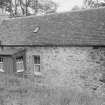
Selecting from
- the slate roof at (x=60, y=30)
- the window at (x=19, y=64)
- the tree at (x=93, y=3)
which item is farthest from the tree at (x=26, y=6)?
the window at (x=19, y=64)

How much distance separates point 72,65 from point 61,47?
167cm

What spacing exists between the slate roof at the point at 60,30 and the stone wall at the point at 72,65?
24.9 inches

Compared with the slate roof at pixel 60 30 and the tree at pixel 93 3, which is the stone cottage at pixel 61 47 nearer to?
the slate roof at pixel 60 30

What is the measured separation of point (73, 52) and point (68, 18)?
3.95 metres

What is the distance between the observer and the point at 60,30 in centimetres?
1245

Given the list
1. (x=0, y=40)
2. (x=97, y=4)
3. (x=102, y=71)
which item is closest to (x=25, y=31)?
(x=0, y=40)

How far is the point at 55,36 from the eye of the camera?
12.1m

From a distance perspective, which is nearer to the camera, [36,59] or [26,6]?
[36,59]

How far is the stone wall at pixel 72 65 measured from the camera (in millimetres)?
10148

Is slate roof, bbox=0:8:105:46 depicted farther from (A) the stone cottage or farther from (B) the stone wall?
(B) the stone wall

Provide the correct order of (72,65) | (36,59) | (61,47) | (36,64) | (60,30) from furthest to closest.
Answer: (36,59) < (36,64) < (60,30) < (61,47) < (72,65)

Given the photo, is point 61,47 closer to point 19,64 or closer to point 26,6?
point 19,64

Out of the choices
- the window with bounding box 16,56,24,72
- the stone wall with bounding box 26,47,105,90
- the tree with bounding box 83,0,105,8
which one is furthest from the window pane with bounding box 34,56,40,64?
the tree with bounding box 83,0,105,8

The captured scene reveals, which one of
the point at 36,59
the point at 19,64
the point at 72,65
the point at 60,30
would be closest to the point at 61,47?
the point at 72,65
